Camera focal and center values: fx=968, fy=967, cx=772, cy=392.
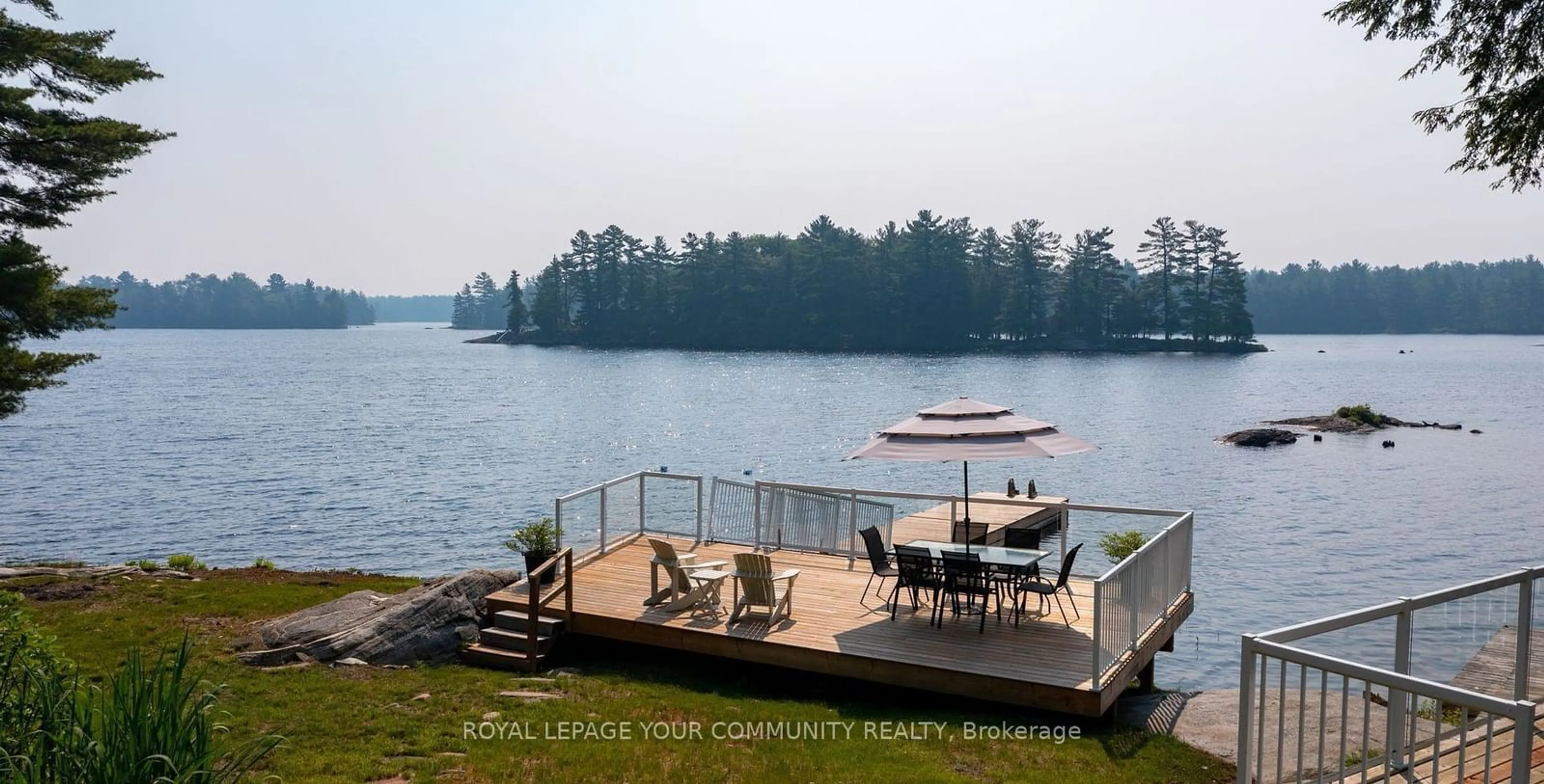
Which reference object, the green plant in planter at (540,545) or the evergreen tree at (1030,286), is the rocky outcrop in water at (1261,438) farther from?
the evergreen tree at (1030,286)

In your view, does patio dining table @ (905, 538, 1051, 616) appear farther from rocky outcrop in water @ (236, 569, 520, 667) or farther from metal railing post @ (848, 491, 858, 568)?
rocky outcrop in water @ (236, 569, 520, 667)

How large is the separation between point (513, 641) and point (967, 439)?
19.9 feet

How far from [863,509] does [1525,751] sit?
10.1 m

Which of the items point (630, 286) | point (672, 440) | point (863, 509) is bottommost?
point (672, 440)

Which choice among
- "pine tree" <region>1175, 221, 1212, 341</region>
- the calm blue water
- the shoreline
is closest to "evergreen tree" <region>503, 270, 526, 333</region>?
the shoreline

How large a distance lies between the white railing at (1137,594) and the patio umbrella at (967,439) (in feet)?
4.71

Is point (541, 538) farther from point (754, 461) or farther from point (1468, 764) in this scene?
point (754, 461)

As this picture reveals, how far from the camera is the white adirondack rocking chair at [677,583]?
38.9 ft

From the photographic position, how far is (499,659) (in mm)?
11672

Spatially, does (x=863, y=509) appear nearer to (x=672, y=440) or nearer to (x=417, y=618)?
(x=417, y=618)

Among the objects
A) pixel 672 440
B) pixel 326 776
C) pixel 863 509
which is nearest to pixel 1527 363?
pixel 672 440

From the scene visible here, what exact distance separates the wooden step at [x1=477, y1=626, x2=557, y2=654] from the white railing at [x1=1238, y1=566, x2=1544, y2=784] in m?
7.75

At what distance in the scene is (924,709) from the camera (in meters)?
10.0

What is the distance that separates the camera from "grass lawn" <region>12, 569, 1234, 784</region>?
7.73 metres
